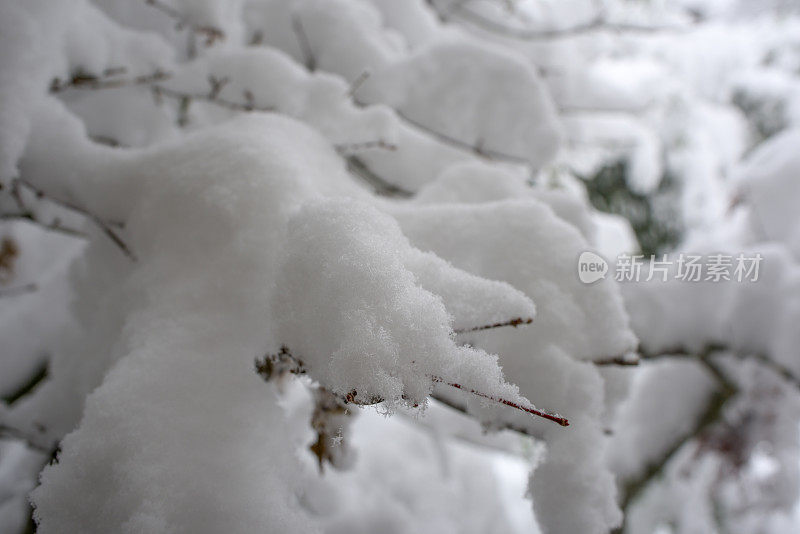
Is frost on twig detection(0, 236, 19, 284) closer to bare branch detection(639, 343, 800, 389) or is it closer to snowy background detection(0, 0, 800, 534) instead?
snowy background detection(0, 0, 800, 534)

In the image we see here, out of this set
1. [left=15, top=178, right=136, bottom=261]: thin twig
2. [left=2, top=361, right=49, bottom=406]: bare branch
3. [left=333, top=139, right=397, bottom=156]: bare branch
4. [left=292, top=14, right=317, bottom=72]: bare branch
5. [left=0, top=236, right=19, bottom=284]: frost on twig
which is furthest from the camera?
[left=0, top=236, right=19, bottom=284]: frost on twig

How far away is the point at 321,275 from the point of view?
1.59ft

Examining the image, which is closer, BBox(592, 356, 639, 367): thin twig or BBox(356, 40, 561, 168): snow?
BBox(592, 356, 639, 367): thin twig

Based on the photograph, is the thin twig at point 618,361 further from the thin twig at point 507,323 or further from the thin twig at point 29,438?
the thin twig at point 29,438

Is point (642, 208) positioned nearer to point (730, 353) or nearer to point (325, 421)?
point (730, 353)

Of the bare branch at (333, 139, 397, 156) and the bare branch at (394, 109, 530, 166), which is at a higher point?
the bare branch at (333, 139, 397, 156)

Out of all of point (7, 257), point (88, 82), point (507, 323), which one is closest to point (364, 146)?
point (507, 323)

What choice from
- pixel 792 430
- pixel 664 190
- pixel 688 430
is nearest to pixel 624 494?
pixel 688 430

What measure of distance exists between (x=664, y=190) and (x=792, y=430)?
2848 millimetres

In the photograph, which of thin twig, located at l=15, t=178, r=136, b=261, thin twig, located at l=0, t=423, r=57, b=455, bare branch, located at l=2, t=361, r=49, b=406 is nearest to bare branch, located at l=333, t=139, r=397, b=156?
thin twig, located at l=15, t=178, r=136, b=261

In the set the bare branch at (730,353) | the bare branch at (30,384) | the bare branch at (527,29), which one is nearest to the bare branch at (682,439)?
the bare branch at (730,353)

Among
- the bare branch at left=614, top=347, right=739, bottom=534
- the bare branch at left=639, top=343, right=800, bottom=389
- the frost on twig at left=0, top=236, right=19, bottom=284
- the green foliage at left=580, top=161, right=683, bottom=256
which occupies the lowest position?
the green foliage at left=580, top=161, right=683, bottom=256

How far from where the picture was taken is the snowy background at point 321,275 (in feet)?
1.62

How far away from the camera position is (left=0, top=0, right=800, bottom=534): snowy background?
494 mm
